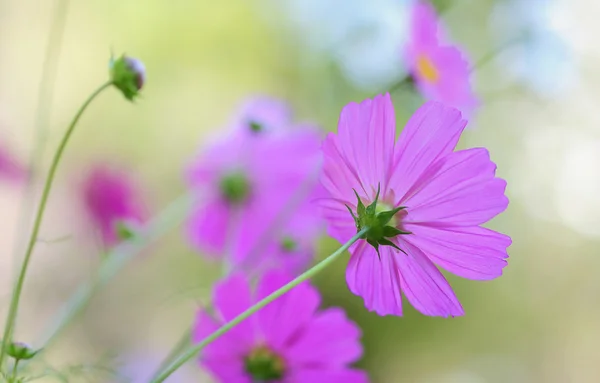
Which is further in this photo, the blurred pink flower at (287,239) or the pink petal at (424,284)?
the blurred pink flower at (287,239)

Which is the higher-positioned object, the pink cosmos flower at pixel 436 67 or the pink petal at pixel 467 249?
the pink cosmos flower at pixel 436 67

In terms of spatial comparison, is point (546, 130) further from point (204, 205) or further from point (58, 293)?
point (204, 205)

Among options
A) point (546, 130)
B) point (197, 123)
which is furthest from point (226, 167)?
point (546, 130)

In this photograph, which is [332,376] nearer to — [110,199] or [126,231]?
[126,231]

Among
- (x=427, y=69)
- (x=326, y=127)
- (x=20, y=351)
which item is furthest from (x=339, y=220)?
(x=326, y=127)

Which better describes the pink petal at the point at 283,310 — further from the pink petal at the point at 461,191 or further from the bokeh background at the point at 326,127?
the bokeh background at the point at 326,127

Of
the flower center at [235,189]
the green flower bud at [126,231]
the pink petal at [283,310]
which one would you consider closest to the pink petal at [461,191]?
the pink petal at [283,310]

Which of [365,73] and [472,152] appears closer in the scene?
[472,152]

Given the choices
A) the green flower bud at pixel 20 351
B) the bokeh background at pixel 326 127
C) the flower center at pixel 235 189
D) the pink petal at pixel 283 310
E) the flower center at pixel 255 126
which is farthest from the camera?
the bokeh background at pixel 326 127
